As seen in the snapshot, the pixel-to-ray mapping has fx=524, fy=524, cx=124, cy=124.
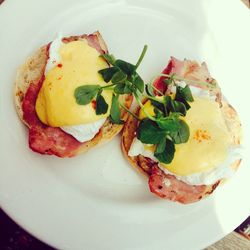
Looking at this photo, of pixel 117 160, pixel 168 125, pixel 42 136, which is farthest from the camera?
pixel 117 160

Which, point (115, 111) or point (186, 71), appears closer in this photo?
point (115, 111)

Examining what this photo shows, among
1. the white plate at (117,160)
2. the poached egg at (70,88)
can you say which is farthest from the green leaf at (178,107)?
the white plate at (117,160)

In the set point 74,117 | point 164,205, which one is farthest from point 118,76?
point 164,205

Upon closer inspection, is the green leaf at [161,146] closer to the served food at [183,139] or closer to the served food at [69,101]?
the served food at [183,139]

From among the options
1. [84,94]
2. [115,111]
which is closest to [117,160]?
[115,111]

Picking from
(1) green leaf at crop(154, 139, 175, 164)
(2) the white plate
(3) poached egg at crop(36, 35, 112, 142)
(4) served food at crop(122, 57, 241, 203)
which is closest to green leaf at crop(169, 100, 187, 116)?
(4) served food at crop(122, 57, 241, 203)

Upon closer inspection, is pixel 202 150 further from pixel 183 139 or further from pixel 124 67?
pixel 124 67

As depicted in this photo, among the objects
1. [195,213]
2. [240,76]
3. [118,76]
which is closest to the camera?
[118,76]

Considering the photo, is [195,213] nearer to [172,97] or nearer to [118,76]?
[172,97]
